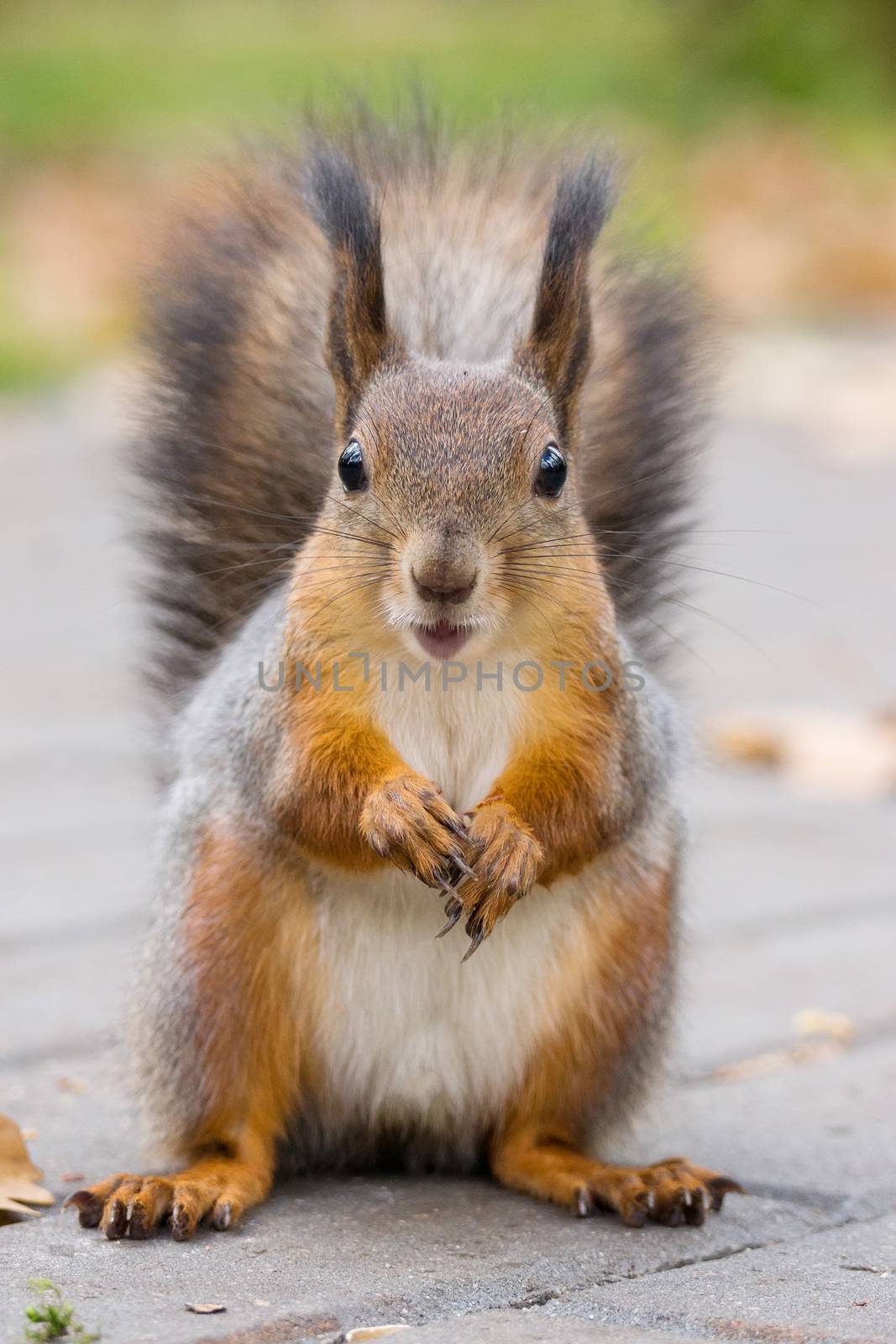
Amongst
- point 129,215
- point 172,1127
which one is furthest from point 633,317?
point 129,215

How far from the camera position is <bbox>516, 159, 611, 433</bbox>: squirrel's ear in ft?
6.08

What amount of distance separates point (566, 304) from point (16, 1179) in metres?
0.92

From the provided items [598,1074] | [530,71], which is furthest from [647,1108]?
[530,71]

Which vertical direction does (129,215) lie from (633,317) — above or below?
above

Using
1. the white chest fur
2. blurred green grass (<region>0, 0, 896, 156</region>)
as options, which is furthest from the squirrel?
blurred green grass (<region>0, 0, 896, 156</region>)

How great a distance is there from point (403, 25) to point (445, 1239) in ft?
53.6

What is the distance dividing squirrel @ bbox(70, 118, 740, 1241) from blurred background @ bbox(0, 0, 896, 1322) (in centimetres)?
17

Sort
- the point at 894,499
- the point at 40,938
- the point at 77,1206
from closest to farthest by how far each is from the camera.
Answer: the point at 77,1206 < the point at 40,938 < the point at 894,499

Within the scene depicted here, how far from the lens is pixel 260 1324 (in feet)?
4.76

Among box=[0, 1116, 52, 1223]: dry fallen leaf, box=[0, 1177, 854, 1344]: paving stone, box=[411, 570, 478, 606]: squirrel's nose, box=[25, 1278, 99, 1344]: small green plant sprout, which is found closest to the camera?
box=[25, 1278, 99, 1344]: small green plant sprout

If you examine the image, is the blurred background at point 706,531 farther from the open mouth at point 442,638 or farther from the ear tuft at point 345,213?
the ear tuft at point 345,213

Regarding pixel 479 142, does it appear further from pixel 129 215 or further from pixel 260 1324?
pixel 129 215

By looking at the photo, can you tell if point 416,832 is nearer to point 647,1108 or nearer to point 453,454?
point 453,454

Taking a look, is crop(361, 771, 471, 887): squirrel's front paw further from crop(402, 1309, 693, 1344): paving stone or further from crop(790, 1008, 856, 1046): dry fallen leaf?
crop(790, 1008, 856, 1046): dry fallen leaf
